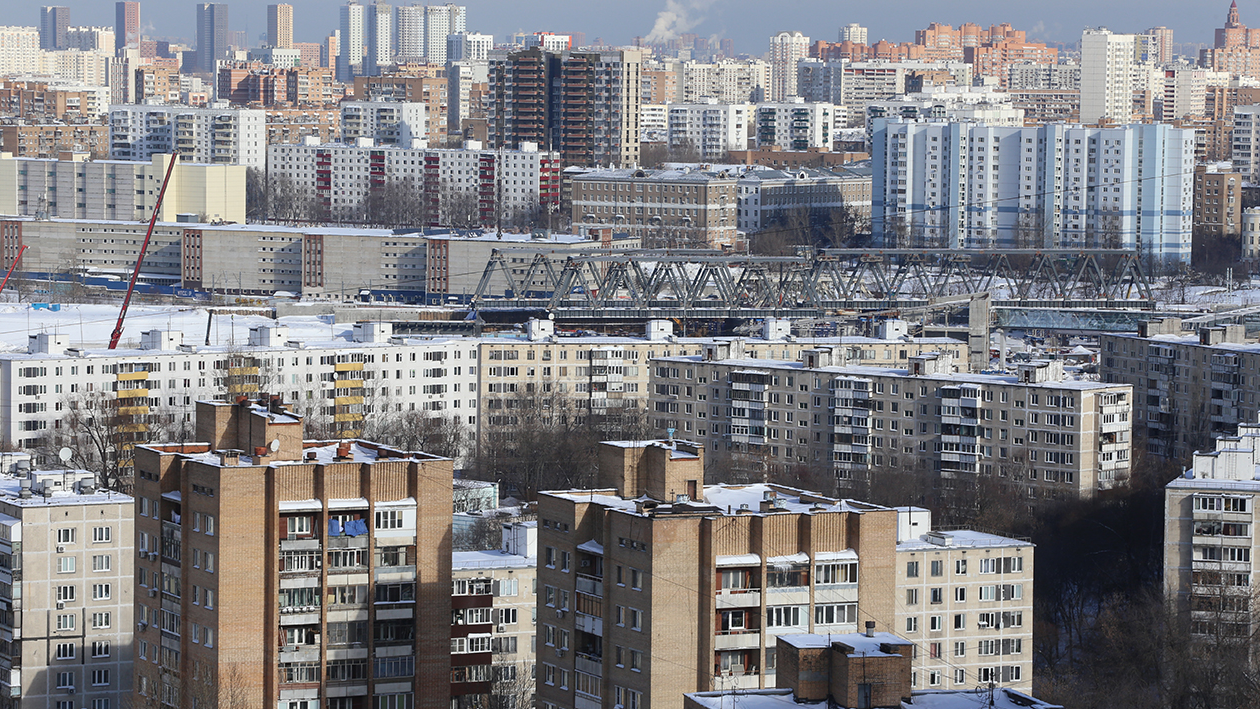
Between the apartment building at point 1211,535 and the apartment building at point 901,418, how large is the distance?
688 centimetres

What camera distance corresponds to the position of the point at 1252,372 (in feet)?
110

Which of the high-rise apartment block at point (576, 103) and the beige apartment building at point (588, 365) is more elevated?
the high-rise apartment block at point (576, 103)

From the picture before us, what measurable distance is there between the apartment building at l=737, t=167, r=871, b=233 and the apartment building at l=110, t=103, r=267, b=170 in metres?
18.4

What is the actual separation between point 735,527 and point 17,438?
68.1 ft

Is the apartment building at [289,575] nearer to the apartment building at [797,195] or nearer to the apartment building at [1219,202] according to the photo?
the apartment building at [797,195]

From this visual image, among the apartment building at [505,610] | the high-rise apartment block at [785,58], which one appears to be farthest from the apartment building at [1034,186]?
the high-rise apartment block at [785,58]

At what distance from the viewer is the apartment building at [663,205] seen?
68.4m

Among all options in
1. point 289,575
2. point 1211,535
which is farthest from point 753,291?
point 289,575

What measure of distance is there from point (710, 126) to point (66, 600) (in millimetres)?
75925

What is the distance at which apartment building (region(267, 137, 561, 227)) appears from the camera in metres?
73.7

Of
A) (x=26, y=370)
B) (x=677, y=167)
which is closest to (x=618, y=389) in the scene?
(x=26, y=370)

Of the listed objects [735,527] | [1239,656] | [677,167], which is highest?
[677,167]

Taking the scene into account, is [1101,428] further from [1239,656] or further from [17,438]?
[17,438]

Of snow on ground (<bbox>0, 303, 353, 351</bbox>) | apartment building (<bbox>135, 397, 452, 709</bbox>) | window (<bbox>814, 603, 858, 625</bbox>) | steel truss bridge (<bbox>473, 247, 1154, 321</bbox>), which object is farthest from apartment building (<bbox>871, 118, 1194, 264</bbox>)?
apartment building (<bbox>135, 397, 452, 709</bbox>)
